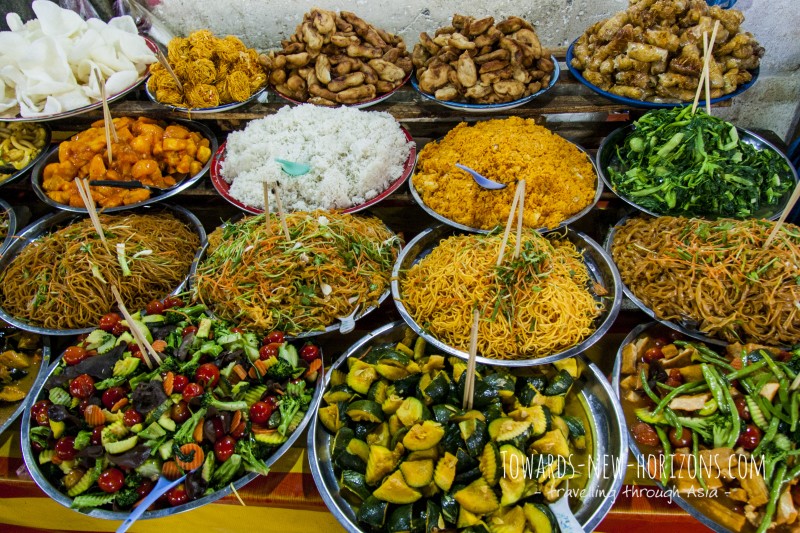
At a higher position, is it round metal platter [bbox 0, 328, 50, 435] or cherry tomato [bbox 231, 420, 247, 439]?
cherry tomato [bbox 231, 420, 247, 439]

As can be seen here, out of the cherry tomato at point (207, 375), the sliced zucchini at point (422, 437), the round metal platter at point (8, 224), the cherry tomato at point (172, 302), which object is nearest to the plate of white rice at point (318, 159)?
the cherry tomato at point (172, 302)

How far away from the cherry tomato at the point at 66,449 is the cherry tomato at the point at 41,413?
0.15 meters

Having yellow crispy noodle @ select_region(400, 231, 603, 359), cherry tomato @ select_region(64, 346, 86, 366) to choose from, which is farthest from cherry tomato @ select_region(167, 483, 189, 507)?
yellow crispy noodle @ select_region(400, 231, 603, 359)

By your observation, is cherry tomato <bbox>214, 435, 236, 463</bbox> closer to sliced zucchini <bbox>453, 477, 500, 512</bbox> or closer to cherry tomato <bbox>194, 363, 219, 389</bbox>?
cherry tomato <bbox>194, 363, 219, 389</bbox>

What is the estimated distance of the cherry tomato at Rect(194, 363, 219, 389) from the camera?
1.98 meters

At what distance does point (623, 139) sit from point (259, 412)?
2.77 meters

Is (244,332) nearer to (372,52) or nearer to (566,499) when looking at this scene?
(566,499)

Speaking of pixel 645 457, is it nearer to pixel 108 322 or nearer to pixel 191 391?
pixel 191 391

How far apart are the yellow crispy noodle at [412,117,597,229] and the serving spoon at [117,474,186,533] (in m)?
1.85

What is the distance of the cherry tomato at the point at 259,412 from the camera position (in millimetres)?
1938

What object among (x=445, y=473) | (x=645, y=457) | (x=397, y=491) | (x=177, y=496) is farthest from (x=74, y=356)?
(x=645, y=457)

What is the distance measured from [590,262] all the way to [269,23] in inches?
125

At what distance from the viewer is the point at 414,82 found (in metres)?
3.31

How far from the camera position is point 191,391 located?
192 cm
